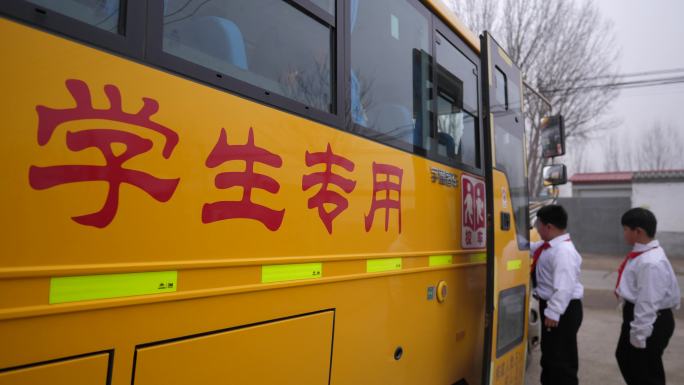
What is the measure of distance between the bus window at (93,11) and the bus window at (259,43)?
15 cm

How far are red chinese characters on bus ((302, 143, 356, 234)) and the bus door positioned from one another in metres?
1.23

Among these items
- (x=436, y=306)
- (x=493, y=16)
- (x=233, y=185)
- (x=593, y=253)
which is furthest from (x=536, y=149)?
(x=233, y=185)

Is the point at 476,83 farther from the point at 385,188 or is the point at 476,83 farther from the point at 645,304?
the point at 645,304

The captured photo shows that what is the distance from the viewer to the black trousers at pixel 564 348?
11.1 feet

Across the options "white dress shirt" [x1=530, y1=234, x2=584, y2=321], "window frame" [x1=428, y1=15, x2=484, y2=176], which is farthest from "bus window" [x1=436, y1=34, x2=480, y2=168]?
"white dress shirt" [x1=530, y1=234, x2=584, y2=321]

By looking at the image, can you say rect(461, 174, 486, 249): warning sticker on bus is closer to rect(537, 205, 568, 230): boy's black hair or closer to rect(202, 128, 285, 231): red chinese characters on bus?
rect(537, 205, 568, 230): boy's black hair

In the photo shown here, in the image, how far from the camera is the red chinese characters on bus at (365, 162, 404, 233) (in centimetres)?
206

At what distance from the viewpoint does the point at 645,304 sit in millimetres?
3029

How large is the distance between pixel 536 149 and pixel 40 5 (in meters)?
12.4

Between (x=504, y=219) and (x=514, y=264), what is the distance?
0.40 m

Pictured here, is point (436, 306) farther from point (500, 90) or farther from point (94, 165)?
point (94, 165)

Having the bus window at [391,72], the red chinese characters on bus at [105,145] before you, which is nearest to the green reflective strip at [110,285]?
the red chinese characters on bus at [105,145]

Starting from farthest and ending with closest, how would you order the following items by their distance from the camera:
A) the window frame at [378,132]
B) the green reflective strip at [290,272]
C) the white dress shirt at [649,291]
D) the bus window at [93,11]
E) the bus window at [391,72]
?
the white dress shirt at [649,291], the bus window at [391,72], the window frame at [378,132], the green reflective strip at [290,272], the bus window at [93,11]

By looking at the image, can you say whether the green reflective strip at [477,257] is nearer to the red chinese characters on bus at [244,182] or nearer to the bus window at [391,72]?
the bus window at [391,72]
